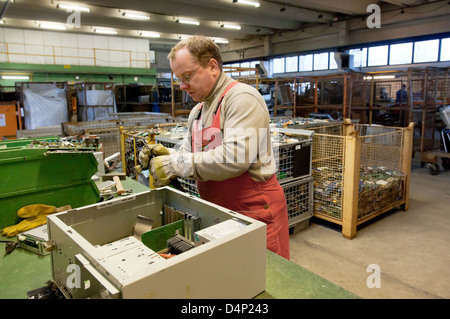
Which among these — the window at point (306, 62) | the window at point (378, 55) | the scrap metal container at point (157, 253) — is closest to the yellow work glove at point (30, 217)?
the scrap metal container at point (157, 253)

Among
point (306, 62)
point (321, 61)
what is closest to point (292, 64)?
point (306, 62)

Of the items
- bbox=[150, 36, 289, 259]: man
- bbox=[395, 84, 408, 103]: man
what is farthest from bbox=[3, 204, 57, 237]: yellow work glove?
bbox=[395, 84, 408, 103]: man

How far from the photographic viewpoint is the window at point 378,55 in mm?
10828

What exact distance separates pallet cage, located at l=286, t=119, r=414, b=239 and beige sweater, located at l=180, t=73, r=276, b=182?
218 centimetres

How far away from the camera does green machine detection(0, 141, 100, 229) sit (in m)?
1.64

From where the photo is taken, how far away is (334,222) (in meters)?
3.70

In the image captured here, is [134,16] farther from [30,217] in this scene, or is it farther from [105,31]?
[30,217]

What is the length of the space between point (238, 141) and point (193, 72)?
414 millimetres

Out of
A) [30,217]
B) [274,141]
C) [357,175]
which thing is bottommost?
[357,175]

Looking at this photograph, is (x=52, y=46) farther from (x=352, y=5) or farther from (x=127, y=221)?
(x=127, y=221)

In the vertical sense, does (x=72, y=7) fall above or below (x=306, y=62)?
above

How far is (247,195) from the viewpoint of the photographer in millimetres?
1482

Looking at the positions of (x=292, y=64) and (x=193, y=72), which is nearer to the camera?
(x=193, y=72)
